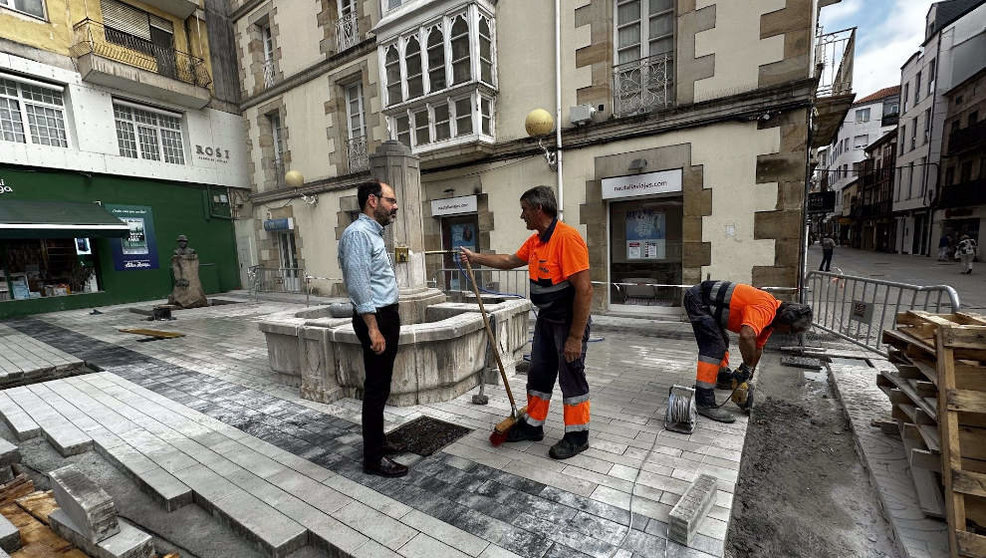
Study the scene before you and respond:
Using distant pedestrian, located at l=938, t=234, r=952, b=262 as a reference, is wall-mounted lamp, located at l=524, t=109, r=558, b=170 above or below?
above

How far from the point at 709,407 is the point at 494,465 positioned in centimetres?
214

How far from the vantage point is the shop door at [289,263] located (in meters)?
14.8

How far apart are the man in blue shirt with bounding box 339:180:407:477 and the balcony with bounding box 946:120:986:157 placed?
3220 cm

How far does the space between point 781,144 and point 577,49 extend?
14.2ft

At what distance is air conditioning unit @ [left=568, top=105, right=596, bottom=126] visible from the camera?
8355mm

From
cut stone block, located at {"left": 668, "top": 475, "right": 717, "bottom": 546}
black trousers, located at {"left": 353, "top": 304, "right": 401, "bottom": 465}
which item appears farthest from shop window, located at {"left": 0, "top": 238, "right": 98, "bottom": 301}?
cut stone block, located at {"left": 668, "top": 475, "right": 717, "bottom": 546}

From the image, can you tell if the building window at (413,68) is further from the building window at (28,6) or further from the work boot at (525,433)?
the building window at (28,6)

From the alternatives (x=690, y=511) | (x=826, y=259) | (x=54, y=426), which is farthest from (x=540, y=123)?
(x=826, y=259)

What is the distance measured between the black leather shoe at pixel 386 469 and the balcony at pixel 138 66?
50.3 ft

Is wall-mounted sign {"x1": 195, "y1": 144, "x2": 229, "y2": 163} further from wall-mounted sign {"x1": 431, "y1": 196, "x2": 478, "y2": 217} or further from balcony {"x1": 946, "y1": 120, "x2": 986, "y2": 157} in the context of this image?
balcony {"x1": 946, "y1": 120, "x2": 986, "y2": 157}

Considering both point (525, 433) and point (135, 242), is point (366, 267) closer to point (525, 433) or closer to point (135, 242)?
point (525, 433)

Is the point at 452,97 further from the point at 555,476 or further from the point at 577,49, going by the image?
the point at 555,476

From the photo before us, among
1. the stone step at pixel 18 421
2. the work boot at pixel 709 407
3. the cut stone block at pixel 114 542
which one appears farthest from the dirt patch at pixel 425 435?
the stone step at pixel 18 421

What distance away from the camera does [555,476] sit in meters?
2.89
